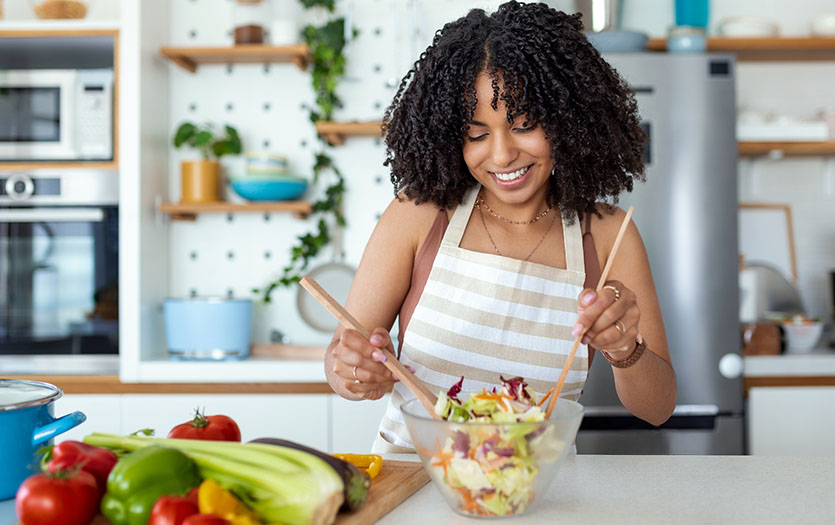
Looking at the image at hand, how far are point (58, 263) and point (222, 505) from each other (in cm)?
197

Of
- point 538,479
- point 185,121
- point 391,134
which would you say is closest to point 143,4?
point 185,121

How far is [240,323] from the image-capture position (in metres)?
2.46

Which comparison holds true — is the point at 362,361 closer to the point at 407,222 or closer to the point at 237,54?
the point at 407,222

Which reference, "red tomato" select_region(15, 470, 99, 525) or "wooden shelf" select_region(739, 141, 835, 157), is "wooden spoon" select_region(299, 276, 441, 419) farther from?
"wooden shelf" select_region(739, 141, 835, 157)

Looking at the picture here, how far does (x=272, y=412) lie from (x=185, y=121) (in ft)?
3.87

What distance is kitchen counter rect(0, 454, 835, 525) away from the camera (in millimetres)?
840

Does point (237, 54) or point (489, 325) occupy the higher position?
point (237, 54)

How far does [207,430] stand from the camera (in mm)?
933

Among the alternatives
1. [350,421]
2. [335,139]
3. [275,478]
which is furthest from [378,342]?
[335,139]

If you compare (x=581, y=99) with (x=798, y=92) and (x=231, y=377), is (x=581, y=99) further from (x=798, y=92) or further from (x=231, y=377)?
(x=798, y=92)

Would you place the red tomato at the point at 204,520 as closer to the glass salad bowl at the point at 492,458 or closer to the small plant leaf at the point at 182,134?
the glass salad bowl at the point at 492,458

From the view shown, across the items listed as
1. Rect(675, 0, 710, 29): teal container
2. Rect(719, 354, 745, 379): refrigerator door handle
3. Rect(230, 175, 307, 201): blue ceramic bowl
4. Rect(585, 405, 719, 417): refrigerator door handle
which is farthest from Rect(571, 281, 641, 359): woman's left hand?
Rect(675, 0, 710, 29): teal container

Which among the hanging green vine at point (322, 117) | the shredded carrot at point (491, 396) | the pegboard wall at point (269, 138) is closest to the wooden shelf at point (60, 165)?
the pegboard wall at point (269, 138)

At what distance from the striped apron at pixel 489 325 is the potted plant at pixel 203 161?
1.51 m
